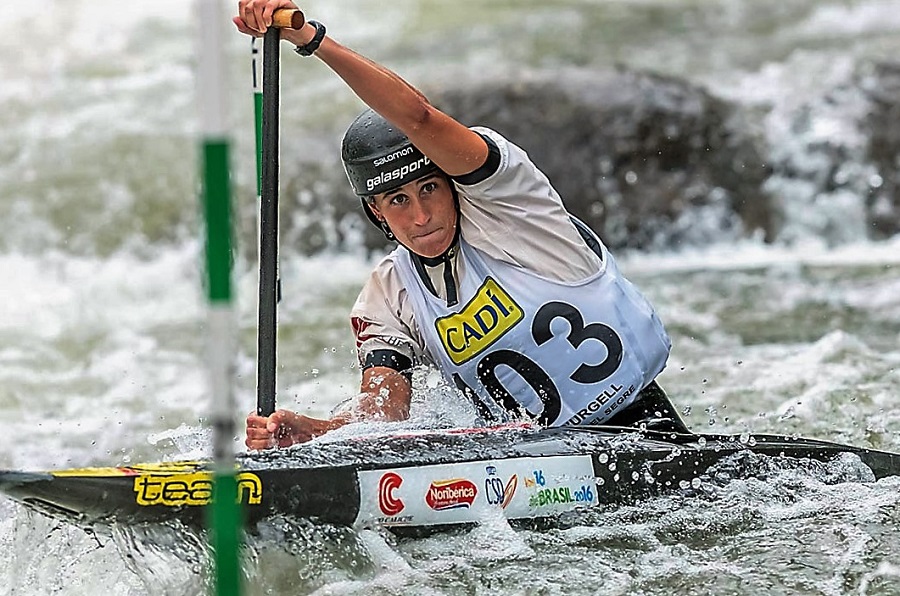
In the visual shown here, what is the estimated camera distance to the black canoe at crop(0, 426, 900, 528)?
3.26 m

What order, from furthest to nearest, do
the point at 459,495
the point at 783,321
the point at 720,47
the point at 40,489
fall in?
the point at 720,47, the point at 783,321, the point at 459,495, the point at 40,489

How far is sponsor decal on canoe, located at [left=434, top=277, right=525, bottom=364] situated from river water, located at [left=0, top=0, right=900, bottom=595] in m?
0.30

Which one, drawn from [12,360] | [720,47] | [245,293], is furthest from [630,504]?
[720,47]

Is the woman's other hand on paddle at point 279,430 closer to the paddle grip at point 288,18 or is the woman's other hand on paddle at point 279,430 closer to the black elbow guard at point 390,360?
the black elbow guard at point 390,360

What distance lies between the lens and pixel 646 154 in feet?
30.4

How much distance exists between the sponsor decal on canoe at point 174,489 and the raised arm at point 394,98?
103cm

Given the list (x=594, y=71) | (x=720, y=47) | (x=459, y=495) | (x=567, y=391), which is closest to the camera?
(x=459, y=495)

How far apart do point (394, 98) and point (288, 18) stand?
1.19 ft

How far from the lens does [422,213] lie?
3.72 metres

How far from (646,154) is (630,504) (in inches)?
225

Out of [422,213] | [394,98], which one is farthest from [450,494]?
[394,98]

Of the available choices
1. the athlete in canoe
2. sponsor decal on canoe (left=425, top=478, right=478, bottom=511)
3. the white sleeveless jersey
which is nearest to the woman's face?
the athlete in canoe

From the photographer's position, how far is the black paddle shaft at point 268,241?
3.82m

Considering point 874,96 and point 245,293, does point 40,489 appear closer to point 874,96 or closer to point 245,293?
point 245,293
